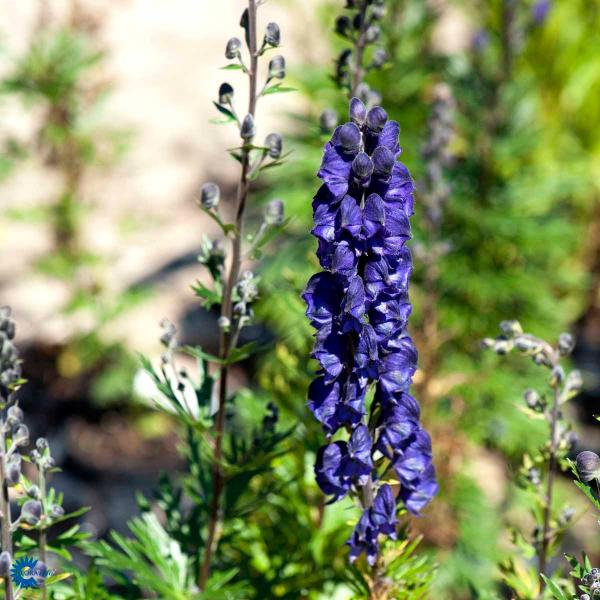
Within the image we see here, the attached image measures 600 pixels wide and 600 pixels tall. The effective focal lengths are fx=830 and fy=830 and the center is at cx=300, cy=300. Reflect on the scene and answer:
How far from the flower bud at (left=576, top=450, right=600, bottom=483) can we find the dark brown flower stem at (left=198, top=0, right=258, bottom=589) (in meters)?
0.78

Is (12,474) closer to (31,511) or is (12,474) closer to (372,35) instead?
(31,511)

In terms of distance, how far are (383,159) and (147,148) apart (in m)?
→ 5.03

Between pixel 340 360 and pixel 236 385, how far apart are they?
11.4 feet

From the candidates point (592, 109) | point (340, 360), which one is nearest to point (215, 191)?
point (340, 360)

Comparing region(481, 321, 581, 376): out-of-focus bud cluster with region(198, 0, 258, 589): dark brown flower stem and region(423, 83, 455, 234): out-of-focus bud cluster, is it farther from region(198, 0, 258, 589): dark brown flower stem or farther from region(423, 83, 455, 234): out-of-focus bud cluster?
region(423, 83, 455, 234): out-of-focus bud cluster

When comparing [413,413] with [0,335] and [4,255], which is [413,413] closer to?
[0,335]

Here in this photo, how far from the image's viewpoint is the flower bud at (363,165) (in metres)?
1.46

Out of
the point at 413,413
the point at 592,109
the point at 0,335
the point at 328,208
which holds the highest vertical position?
the point at 592,109

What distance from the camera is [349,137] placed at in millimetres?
1471

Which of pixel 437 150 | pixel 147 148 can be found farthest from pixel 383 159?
pixel 147 148

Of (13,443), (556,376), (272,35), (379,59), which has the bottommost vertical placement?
(13,443)

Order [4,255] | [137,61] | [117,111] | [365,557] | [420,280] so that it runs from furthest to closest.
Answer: [137,61] < [117,111] < [4,255] < [420,280] < [365,557]

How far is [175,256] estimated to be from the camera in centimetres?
564

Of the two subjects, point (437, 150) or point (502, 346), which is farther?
point (437, 150)
